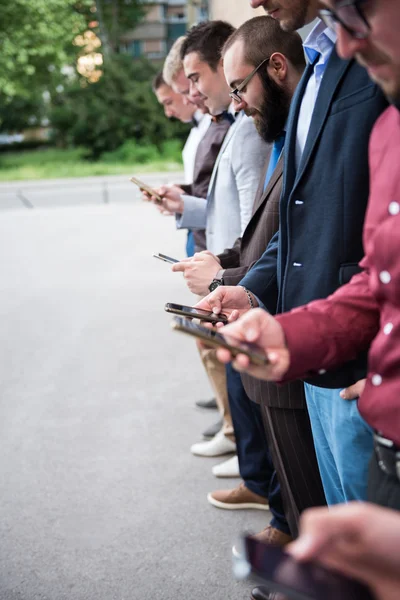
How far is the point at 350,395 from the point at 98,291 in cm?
660

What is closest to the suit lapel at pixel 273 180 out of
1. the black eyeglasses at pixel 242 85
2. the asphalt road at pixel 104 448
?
the black eyeglasses at pixel 242 85

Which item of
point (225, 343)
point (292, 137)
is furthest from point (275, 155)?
point (225, 343)

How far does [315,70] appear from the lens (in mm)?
2082

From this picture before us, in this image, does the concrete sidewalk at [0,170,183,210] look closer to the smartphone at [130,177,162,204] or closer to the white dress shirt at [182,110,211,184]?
the white dress shirt at [182,110,211,184]

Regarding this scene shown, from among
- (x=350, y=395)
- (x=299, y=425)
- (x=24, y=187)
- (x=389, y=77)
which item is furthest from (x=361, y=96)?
(x=24, y=187)

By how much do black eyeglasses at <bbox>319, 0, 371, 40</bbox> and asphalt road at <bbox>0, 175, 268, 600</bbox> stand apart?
2282 millimetres

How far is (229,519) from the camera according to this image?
3.54 meters

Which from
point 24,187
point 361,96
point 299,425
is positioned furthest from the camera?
point 24,187

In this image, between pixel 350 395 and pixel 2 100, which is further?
pixel 2 100

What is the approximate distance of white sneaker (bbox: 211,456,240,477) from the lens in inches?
156

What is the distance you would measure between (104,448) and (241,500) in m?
1.08

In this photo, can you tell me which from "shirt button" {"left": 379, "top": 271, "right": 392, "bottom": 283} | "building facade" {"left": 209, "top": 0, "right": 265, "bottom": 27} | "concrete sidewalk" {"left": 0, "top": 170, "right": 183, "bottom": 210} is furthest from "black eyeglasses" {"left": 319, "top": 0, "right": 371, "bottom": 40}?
"concrete sidewalk" {"left": 0, "top": 170, "right": 183, "bottom": 210}

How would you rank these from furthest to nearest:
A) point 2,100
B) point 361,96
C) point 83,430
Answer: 1. point 2,100
2. point 83,430
3. point 361,96

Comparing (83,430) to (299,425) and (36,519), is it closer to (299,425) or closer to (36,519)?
(36,519)
